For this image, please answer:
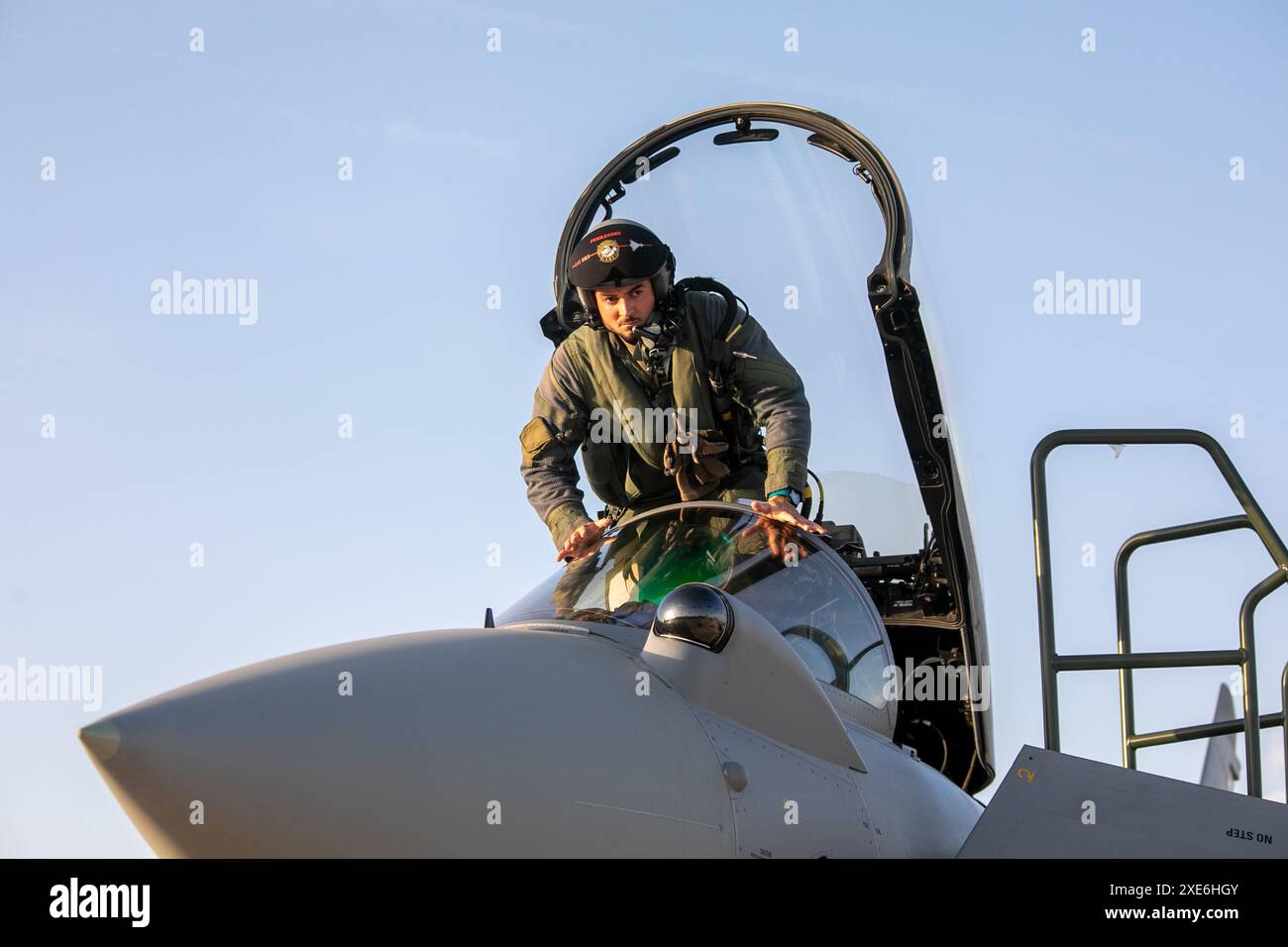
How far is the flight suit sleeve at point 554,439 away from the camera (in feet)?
21.6

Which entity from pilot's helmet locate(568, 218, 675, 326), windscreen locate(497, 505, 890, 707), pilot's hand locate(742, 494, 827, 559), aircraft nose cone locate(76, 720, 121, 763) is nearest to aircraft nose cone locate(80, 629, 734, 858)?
aircraft nose cone locate(76, 720, 121, 763)

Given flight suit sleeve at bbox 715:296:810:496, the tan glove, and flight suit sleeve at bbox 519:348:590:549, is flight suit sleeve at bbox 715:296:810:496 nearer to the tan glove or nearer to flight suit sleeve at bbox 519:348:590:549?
the tan glove

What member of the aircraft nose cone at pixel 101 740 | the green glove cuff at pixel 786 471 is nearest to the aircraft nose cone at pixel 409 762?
the aircraft nose cone at pixel 101 740

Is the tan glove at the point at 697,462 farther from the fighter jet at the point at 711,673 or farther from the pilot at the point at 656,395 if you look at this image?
the fighter jet at the point at 711,673

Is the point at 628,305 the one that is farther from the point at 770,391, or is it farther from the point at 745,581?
the point at 745,581

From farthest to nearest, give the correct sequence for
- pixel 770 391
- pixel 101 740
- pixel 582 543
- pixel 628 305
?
pixel 770 391, pixel 628 305, pixel 582 543, pixel 101 740

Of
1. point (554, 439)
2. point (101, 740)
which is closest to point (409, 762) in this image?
point (101, 740)

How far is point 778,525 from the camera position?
5652mm

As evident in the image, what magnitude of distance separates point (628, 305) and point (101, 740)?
150 inches

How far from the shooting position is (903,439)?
707 cm

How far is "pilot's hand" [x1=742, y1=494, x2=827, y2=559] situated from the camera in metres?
5.56
